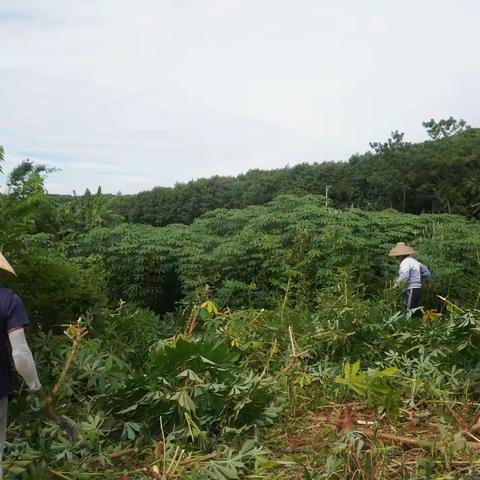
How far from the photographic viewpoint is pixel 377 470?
308 centimetres

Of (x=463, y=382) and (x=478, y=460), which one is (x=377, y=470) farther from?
(x=463, y=382)

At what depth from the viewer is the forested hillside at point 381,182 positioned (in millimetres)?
11391

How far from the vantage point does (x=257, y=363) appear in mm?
4883

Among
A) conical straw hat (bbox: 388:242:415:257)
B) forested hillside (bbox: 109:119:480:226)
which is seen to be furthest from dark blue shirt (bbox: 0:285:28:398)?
forested hillside (bbox: 109:119:480:226)

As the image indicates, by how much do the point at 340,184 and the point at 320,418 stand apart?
408 inches

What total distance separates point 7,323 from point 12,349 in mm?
123


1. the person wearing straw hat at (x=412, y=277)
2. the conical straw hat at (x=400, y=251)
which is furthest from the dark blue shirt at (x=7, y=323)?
the conical straw hat at (x=400, y=251)

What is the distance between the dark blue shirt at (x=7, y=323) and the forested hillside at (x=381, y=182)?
26.7ft

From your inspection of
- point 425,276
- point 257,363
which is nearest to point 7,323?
point 257,363

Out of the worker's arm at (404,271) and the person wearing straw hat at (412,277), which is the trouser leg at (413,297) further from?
the worker's arm at (404,271)

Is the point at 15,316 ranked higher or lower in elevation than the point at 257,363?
higher

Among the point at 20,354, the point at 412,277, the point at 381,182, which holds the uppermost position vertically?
the point at 381,182

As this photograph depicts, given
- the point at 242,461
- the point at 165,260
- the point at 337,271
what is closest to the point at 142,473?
the point at 242,461

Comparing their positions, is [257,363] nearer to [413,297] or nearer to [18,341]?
[18,341]
